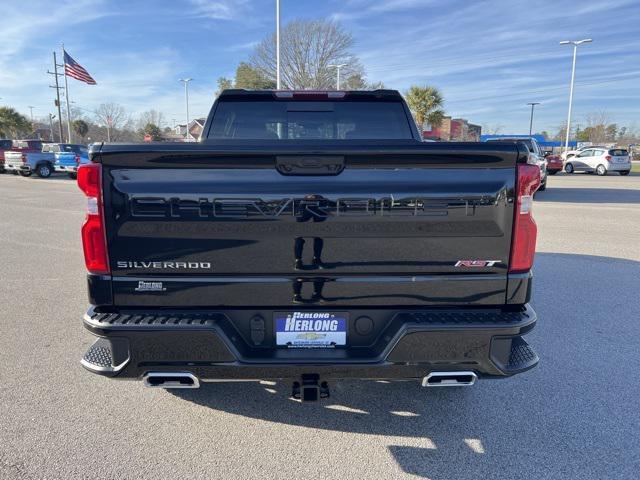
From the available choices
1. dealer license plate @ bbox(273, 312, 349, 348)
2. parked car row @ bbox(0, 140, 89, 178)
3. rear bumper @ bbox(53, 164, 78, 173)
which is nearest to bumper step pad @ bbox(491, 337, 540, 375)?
dealer license plate @ bbox(273, 312, 349, 348)

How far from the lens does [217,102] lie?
3.91 m

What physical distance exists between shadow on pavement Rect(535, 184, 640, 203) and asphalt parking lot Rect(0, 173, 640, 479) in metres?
12.6

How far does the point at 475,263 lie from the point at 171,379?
1.75 metres

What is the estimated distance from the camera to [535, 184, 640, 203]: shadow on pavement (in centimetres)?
1537

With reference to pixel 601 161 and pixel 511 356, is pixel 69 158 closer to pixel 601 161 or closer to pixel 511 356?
pixel 511 356

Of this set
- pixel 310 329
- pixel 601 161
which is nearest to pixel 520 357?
pixel 310 329

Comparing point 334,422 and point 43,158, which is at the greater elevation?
point 43,158

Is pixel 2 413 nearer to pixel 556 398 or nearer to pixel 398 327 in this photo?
pixel 398 327

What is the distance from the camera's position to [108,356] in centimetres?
240

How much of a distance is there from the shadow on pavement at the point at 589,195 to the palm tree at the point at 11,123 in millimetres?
58580

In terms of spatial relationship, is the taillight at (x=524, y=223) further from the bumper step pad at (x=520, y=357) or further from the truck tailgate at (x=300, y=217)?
the bumper step pad at (x=520, y=357)

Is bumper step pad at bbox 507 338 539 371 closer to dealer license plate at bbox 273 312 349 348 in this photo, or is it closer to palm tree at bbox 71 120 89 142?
dealer license plate at bbox 273 312 349 348

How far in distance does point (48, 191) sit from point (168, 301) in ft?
63.5

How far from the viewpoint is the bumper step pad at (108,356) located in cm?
229
